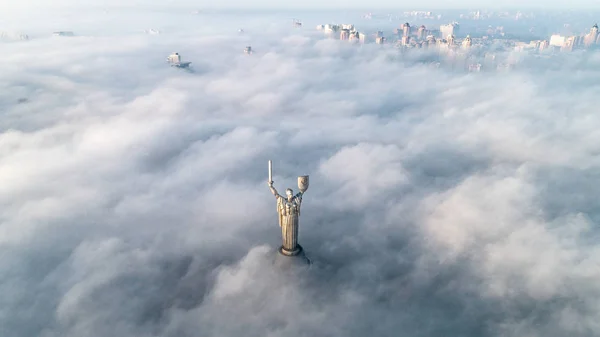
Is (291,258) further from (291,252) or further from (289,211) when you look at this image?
(289,211)

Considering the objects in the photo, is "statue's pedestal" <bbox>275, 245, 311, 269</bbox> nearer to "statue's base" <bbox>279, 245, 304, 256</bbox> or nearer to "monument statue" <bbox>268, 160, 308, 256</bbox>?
"statue's base" <bbox>279, 245, 304, 256</bbox>

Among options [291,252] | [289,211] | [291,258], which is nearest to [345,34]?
[291,258]

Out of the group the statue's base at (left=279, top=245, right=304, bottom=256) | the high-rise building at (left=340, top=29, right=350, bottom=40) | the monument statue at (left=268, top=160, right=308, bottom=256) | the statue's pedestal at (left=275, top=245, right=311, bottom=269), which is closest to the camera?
the monument statue at (left=268, top=160, right=308, bottom=256)

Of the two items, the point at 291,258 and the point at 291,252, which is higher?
the point at 291,252

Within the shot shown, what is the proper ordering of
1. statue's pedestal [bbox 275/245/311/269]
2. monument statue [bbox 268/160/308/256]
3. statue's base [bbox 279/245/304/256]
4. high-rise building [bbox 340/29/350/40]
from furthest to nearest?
high-rise building [bbox 340/29/350/40], statue's pedestal [bbox 275/245/311/269], statue's base [bbox 279/245/304/256], monument statue [bbox 268/160/308/256]

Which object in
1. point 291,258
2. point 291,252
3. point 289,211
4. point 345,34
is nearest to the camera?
point 289,211

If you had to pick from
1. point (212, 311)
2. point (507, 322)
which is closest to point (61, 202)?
point (212, 311)

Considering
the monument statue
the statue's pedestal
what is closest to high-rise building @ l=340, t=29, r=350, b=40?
the statue's pedestal

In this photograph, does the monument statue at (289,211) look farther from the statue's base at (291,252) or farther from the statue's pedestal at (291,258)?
the statue's pedestal at (291,258)

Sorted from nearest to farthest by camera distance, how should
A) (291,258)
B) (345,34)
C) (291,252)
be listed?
1. (291,252)
2. (291,258)
3. (345,34)

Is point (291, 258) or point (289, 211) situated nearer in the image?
point (289, 211)

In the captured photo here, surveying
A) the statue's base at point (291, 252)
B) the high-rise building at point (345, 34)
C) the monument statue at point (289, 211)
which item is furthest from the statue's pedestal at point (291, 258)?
the high-rise building at point (345, 34)
